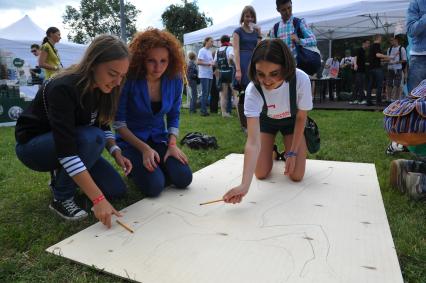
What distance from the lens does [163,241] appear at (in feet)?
5.30

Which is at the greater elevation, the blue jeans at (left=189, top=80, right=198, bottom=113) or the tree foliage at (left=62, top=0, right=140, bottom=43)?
the tree foliage at (left=62, top=0, right=140, bottom=43)

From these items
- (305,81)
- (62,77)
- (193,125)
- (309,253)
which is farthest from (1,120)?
(309,253)

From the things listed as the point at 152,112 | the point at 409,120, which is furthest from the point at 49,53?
the point at 409,120

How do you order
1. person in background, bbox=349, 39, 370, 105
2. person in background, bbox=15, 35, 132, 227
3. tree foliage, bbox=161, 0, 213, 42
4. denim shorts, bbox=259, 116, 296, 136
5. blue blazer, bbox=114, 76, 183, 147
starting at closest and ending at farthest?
1. person in background, bbox=15, 35, 132, 227
2. blue blazer, bbox=114, 76, 183, 147
3. denim shorts, bbox=259, 116, 296, 136
4. person in background, bbox=349, 39, 370, 105
5. tree foliage, bbox=161, 0, 213, 42

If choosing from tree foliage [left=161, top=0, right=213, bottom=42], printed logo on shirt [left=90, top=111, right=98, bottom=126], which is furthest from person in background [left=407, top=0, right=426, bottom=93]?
tree foliage [left=161, top=0, right=213, bottom=42]

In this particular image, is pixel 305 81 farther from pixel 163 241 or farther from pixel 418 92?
pixel 163 241

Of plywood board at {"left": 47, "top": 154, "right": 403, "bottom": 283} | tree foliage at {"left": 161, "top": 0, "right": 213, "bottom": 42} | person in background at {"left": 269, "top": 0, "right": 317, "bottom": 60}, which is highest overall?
tree foliage at {"left": 161, "top": 0, "right": 213, "bottom": 42}

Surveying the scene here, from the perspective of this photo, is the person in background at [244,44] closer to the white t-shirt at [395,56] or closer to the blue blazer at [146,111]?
the blue blazer at [146,111]

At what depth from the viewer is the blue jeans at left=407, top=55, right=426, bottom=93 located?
287cm

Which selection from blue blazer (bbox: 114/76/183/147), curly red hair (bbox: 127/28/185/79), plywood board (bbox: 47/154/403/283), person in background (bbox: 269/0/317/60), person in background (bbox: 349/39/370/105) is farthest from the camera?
person in background (bbox: 349/39/370/105)

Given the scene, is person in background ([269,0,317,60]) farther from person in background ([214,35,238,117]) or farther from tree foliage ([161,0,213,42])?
tree foliage ([161,0,213,42])

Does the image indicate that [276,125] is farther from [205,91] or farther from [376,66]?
[376,66]

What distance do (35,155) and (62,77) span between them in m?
0.44

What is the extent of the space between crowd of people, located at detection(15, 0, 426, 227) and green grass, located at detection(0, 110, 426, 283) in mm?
116
